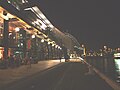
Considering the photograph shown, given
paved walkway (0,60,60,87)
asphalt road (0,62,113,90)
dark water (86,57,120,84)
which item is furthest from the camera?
dark water (86,57,120,84)

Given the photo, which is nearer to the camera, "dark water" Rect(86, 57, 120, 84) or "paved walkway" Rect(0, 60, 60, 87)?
"paved walkway" Rect(0, 60, 60, 87)

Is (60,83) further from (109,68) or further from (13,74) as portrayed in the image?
(109,68)

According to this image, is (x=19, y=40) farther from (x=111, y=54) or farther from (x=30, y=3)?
(x=111, y=54)

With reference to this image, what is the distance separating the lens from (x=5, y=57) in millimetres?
34844

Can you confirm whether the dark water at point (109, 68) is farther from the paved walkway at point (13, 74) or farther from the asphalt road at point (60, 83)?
the paved walkway at point (13, 74)

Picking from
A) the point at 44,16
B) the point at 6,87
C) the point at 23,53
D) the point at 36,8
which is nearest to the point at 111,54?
the point at 44,16

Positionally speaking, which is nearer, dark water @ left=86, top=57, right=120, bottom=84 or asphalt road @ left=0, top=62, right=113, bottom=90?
asphalt road @ left=0, top=62, right=113, bottom=90

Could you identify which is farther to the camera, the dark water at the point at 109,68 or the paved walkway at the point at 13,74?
the dark water at the point at 109,68

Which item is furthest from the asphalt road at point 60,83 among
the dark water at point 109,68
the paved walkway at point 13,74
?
the dark water at point 109,68

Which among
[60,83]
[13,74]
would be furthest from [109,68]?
[60,83]

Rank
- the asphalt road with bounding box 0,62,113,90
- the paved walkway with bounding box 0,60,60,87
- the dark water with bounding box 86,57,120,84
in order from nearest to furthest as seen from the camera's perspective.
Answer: the asphalt road with bounding box 0,62,113,90 → the paved walkway with bounding box 0,60,60,87 → the dark water with bounding box 86,57,120,84

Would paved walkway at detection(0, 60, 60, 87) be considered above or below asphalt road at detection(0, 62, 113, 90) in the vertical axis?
above

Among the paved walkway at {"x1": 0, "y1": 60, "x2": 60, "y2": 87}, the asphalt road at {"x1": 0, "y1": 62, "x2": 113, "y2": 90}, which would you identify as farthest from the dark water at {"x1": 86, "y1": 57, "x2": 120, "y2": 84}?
the paved walkway at {"x1": 0, "y1": 60, "x2": 60, "y2": 87}

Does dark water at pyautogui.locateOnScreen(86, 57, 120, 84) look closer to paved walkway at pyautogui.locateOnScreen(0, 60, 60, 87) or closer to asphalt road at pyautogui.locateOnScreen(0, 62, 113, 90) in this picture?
asphalt road at pyautogui.locateOnScreen(0, 62, 113, 90)
